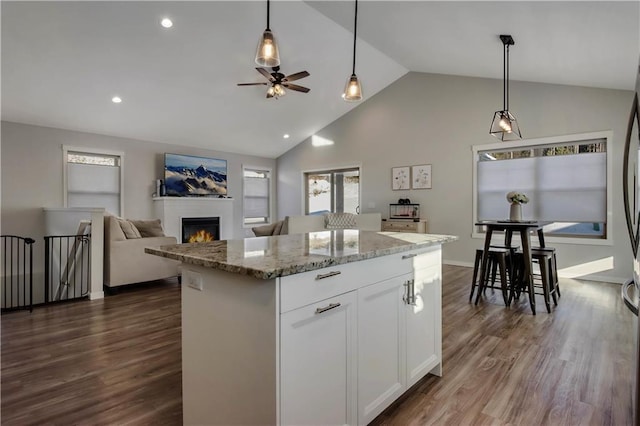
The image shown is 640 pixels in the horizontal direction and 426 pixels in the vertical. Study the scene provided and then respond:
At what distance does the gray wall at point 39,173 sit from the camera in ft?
17.6

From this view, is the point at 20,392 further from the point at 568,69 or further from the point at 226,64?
the point at 568,69

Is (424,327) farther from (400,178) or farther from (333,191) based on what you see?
(333,191)

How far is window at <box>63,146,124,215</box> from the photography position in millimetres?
5984

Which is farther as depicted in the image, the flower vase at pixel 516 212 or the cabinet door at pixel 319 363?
→ the flower vase at pixel 516 212

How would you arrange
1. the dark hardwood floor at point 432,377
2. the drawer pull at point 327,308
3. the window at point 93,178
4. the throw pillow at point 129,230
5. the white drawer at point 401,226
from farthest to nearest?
the white drawer at point 401,226 < the window at point 93,178 < the throw pillow at point 129,230 < the dark hardwood floor at point 432,377 < the drawer pull at point 327,308

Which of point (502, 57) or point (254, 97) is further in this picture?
point (254, 97)

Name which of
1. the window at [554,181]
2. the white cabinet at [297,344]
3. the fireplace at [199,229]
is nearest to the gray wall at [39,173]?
the fireplace at [199,229]

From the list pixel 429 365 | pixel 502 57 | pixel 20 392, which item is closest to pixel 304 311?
pixel 429 365

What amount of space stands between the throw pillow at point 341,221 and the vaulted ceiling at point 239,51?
2549 millimetres

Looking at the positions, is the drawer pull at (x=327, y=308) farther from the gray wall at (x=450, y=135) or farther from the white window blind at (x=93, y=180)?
the white window blind at (x=93, y=180)

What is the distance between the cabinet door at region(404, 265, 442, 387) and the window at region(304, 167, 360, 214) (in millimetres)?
5889

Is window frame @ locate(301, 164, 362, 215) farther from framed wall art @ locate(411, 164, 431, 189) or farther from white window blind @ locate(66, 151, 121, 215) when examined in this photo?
white window blind @ locate(66, 151, 121, 215)

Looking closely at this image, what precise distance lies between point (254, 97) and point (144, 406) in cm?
556

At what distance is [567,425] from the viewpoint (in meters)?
1.69
